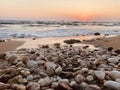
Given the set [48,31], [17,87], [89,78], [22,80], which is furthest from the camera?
[48,31]

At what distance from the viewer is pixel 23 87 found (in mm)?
3223

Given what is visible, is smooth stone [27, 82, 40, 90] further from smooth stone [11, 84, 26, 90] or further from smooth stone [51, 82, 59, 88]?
smooth stone [51, 82, 59, 88]

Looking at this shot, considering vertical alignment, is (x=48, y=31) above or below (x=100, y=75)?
below

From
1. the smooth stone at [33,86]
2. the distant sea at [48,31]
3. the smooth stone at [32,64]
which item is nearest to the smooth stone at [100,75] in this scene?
the smooth stone at [33,86]

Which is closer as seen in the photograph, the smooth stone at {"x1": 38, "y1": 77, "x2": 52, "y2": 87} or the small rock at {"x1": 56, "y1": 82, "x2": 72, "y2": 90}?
the small rock at {"x1": 56, "y1": 82, "x2": 72, "y2": 90}

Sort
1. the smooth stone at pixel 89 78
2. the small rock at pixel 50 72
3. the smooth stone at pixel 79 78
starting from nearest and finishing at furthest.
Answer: the smooth stone at pixel 79 78
the smooth stone at pixel 89 78
the small rock at pixel 50 72

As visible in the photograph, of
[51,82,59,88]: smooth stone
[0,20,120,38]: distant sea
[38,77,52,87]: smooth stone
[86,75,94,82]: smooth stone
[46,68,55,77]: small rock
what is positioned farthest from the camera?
[0,20,120,38]: distant sea

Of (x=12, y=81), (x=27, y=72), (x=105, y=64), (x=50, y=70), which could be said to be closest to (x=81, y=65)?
(x=105, y=64)

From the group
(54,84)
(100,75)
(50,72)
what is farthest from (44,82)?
(100,75)

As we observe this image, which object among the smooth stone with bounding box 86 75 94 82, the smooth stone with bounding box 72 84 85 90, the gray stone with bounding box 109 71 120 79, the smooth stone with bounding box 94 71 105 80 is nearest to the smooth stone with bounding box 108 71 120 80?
the gray stone with bounding box 109 71 120 79

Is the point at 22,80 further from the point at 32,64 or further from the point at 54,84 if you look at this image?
the point at 32,64

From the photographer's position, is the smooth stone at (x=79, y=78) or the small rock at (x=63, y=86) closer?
the small rock at (x=63, y=86)

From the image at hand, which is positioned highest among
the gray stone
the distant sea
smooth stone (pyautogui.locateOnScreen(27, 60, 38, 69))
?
the gray stone

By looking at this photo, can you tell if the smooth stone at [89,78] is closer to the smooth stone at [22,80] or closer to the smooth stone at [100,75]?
the smooth stone at [100,75]
